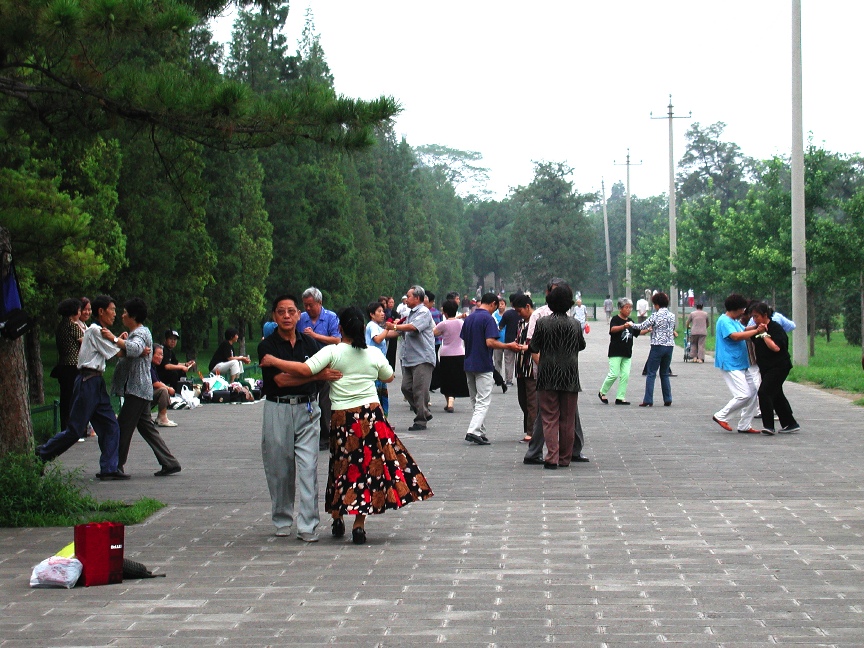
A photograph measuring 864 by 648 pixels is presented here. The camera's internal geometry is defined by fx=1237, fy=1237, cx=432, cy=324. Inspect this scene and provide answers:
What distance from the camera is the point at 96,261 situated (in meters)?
19.4

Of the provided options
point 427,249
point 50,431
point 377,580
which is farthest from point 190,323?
point 427,249

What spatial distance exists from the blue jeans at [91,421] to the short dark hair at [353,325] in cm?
389

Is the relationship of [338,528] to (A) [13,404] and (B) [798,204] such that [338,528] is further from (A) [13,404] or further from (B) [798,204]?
(B) [798,204]

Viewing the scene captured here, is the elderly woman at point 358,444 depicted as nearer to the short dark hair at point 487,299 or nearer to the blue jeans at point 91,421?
the blue jeans at point 91,421

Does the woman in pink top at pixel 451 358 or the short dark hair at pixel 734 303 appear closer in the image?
the short dark hair at pixel 734 303

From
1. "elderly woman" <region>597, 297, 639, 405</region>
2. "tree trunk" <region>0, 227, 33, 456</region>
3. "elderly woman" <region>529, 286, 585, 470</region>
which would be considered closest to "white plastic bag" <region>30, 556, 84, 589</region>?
"tree trunk" <region>0, 227, 33, 456</region>

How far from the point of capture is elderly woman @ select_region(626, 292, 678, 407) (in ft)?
62.6

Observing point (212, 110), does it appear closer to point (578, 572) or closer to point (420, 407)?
point (578, 572)

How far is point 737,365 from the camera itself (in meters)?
15.1

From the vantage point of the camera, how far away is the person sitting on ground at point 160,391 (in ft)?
50.0

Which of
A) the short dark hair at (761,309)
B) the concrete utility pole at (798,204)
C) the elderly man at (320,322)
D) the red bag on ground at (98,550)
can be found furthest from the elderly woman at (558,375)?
the concrete utility pole at (798,204)

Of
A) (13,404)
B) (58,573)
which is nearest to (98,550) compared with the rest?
(58,573)

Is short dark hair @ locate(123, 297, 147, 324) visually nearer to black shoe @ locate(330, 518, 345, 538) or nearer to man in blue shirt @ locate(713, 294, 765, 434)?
black shoe @ locate(330, 518, 345, 538)

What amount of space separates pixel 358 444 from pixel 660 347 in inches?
461
